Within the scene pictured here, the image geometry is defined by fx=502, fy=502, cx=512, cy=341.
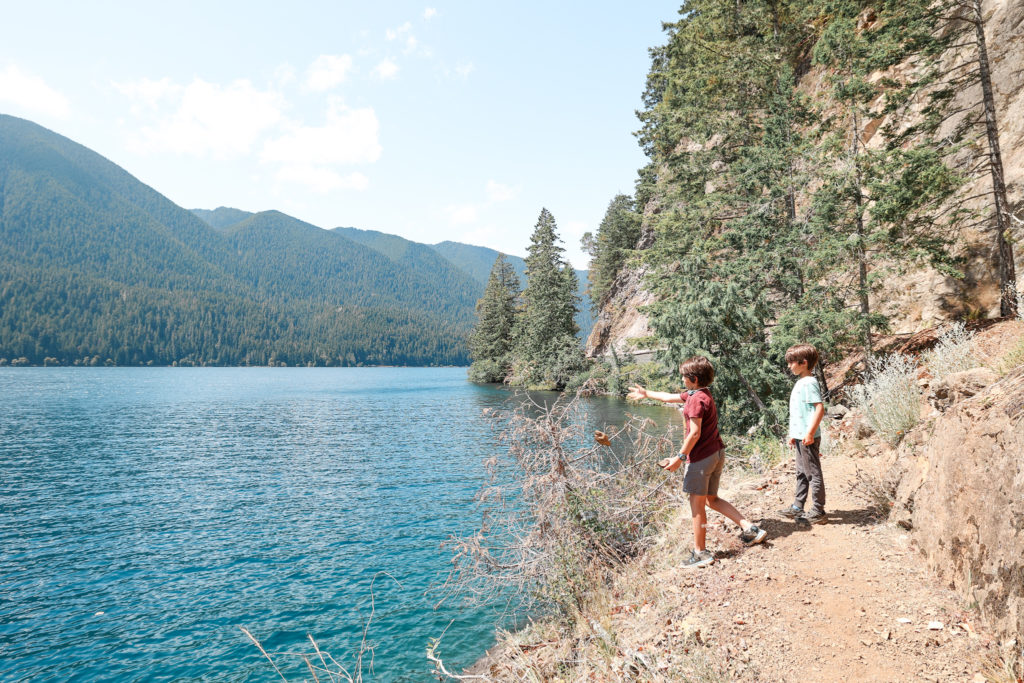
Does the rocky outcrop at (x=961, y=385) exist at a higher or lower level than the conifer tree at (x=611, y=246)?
lower

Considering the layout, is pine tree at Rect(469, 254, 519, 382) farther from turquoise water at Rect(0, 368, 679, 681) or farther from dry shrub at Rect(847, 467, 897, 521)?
dry shrub at Rect(847, 467, 897, 521)

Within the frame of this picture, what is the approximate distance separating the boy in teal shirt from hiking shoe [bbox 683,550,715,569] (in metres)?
1.32

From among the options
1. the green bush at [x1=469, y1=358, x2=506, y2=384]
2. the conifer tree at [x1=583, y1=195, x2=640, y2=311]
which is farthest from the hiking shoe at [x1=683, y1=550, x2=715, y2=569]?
the green bush at [x1=469, y1=358, x2=506, y2=384]

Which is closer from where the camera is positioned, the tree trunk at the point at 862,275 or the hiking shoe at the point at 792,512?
the hiking shoe at the point at 792,512

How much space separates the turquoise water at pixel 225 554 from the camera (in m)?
7.97

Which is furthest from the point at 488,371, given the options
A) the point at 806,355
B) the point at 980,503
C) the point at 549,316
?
the point at 980,503

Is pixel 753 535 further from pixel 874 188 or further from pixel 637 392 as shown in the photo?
pixel 874 188

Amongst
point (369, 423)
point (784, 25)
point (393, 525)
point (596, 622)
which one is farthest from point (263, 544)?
point (784, 25)

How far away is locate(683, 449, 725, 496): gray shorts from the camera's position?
5555 millimetres

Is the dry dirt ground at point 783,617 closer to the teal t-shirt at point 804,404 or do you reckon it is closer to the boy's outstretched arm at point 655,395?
the teal t-shirt at point 804,404

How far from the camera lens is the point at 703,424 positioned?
551cm

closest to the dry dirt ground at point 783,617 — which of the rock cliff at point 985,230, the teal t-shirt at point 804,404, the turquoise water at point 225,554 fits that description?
the teal t-shirt at point 804,404

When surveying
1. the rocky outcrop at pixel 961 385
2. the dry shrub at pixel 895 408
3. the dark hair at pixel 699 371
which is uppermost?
the dark hair at pixel 699 371

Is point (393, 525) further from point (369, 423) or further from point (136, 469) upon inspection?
point (369, 423)
